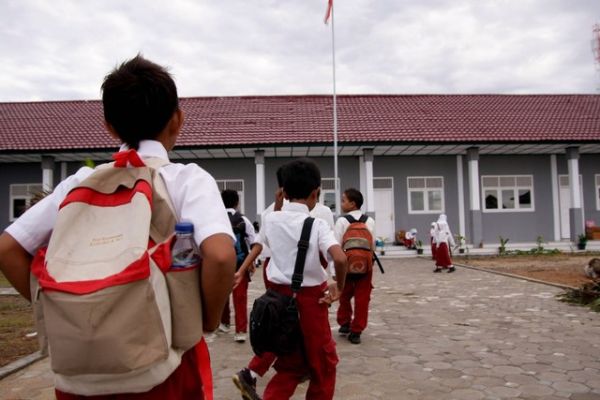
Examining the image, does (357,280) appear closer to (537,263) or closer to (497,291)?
(497,291)

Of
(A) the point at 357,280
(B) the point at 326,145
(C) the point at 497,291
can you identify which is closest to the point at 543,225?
(B) the point at 326,145

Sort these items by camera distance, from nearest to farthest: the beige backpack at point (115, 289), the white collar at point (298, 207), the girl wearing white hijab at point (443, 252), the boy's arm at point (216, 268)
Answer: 1. the beige backpack at point (115, 289)
2. the boy's arm at point (216, 268)
3. the white collar at point (298, 207)
4. the girl wearing white hijab at point (443, 252)

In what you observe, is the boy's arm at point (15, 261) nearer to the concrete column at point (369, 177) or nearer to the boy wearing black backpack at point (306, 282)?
the boy wearing black backpack at point (306, 282)

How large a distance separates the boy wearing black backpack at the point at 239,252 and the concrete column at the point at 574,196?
51.4 feet

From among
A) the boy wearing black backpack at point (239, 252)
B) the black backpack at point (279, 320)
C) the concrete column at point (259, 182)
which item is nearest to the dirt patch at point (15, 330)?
the boy wearing black backpack at point (239, 252)

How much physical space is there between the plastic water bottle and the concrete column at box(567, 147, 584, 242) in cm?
1870

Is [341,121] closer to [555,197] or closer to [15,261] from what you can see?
[555,197]

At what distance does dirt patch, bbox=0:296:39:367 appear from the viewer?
4.76m

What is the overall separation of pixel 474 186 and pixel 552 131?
378cm

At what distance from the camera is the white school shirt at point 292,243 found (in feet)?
9.08

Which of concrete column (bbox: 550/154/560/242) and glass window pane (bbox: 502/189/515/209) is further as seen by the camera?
glass window pane (bbox: 502/189/515/209)

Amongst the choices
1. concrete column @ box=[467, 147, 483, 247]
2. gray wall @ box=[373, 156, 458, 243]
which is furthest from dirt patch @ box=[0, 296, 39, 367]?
concrete column @ box=[467, 147, 483, 247]

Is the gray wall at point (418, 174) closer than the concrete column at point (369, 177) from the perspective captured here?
No

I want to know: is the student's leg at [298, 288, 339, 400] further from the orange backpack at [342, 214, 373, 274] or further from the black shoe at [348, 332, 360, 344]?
the black shoe at [348, 332, 360, 344]
